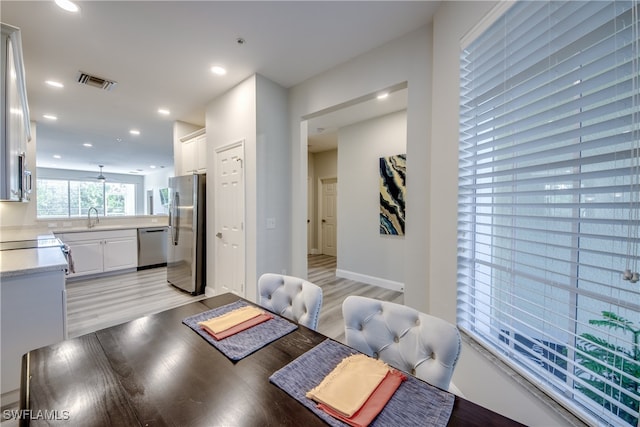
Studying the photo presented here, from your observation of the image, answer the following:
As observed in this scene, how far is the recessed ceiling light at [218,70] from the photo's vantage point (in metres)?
2.68

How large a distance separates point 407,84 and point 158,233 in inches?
Result: 215

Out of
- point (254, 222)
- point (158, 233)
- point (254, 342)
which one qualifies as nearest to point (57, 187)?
point (158, 233)

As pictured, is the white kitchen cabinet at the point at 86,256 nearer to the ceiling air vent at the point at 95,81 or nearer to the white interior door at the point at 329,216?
the ceiling air vent at the point at 95,81

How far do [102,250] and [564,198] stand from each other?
614 cm

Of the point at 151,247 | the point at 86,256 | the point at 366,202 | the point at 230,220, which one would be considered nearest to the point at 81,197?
the point at 151,247

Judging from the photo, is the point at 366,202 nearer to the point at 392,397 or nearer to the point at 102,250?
the point at 392,397

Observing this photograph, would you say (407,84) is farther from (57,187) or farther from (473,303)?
(57,187)

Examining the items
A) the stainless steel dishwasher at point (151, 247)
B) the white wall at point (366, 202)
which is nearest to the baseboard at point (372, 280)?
the white wall at point (366, 202)

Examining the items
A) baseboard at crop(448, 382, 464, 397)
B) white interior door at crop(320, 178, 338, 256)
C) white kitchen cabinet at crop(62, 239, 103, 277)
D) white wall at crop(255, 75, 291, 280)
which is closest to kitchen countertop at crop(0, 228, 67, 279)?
white wall at crop(255, 75, 291, 280)

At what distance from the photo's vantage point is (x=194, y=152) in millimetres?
4066

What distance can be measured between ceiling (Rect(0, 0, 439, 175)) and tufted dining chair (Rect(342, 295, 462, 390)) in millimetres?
2142

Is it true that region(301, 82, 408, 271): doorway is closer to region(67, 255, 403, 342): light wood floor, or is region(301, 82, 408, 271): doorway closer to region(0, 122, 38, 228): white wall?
region(67, 255, 403, 342): light wood floor

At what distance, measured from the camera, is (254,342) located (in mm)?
1064

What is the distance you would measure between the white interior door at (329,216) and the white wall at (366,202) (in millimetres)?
1740
